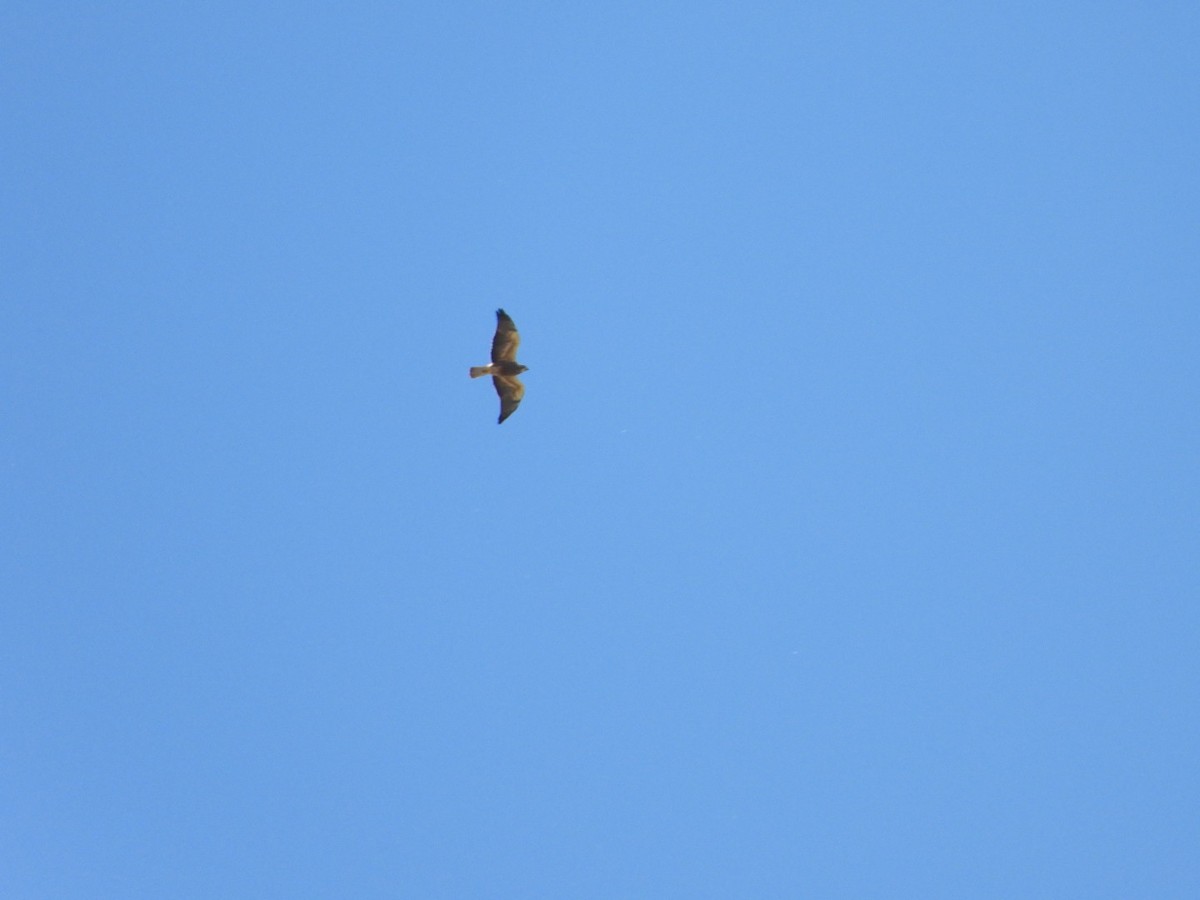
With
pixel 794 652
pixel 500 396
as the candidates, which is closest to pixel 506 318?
pixel 500 396

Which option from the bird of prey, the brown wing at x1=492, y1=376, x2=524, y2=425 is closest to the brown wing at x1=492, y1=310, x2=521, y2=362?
the bird of prey

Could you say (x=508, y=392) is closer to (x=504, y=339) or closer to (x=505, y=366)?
(x=505, y=366)

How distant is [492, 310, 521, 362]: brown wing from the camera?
46.0 feet

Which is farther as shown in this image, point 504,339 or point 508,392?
point 508,392

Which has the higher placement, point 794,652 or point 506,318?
point 506,318

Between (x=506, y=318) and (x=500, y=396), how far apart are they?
0.98 meters

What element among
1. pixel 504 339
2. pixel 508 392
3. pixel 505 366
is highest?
pixel 504 339

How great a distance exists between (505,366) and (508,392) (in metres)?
0.38

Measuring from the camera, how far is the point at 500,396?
1431cm

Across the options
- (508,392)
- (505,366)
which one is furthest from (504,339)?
(508,392)

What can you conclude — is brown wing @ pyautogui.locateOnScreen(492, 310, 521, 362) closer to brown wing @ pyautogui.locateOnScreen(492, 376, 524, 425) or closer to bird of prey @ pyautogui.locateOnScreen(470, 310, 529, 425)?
bird of prey @ pyautogui.locateOnScreen(470, 310, 529, 425)

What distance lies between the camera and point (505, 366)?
14.0m

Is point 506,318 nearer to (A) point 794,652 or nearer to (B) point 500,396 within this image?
(B) point 500,396

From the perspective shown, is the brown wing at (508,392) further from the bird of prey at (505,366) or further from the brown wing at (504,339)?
the brown wing at (504,339)
